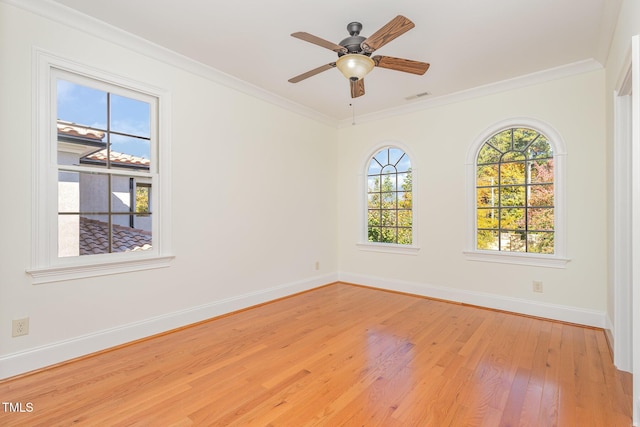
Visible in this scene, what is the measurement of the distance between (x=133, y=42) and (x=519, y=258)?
4692 millimetres

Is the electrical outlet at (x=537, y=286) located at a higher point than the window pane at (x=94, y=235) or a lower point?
lower

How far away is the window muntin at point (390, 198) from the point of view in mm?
4695

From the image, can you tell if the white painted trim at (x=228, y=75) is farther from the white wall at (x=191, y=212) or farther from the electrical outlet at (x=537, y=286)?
the electrical outlet at (x=537, y=286)

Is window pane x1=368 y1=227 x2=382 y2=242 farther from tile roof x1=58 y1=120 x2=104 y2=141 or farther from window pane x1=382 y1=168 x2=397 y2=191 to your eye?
tile roof x1=58 y1=120 x2=104 y2=141

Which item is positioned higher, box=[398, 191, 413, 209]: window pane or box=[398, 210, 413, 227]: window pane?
box=[398, 191, 413, 209]: window pane

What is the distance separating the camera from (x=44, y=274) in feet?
7.79

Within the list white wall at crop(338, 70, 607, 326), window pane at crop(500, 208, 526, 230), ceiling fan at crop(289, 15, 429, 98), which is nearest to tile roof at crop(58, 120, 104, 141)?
ceiling fan at crop(289, 15, 429, 98)

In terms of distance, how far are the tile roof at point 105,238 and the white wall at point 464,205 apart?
3.18 metres

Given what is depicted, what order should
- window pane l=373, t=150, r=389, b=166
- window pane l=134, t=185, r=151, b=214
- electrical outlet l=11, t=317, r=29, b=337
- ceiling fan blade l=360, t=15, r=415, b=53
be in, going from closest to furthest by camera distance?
ceiling fan blade l=360, t=15, r=415, b=53 < electrical outlet l=11, t=317, r=29, b=337 < window pane l=134, t=185, r=151, b=214 < window pane l=373, t=150, r=389, b=166

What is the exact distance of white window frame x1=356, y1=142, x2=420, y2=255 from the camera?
4.52 metres

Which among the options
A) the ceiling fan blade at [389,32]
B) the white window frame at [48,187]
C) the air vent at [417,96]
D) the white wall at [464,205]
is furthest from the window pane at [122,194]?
the air vent at [417,96]

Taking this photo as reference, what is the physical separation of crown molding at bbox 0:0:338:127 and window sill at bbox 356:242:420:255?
8.34 ft

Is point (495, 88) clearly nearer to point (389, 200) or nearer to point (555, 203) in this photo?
point (555, 203)

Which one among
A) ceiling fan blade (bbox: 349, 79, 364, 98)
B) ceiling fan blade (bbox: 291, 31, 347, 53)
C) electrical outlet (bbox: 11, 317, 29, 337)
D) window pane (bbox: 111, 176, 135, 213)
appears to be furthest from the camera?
window pane (bbox: 111, 176, 135, 213)
